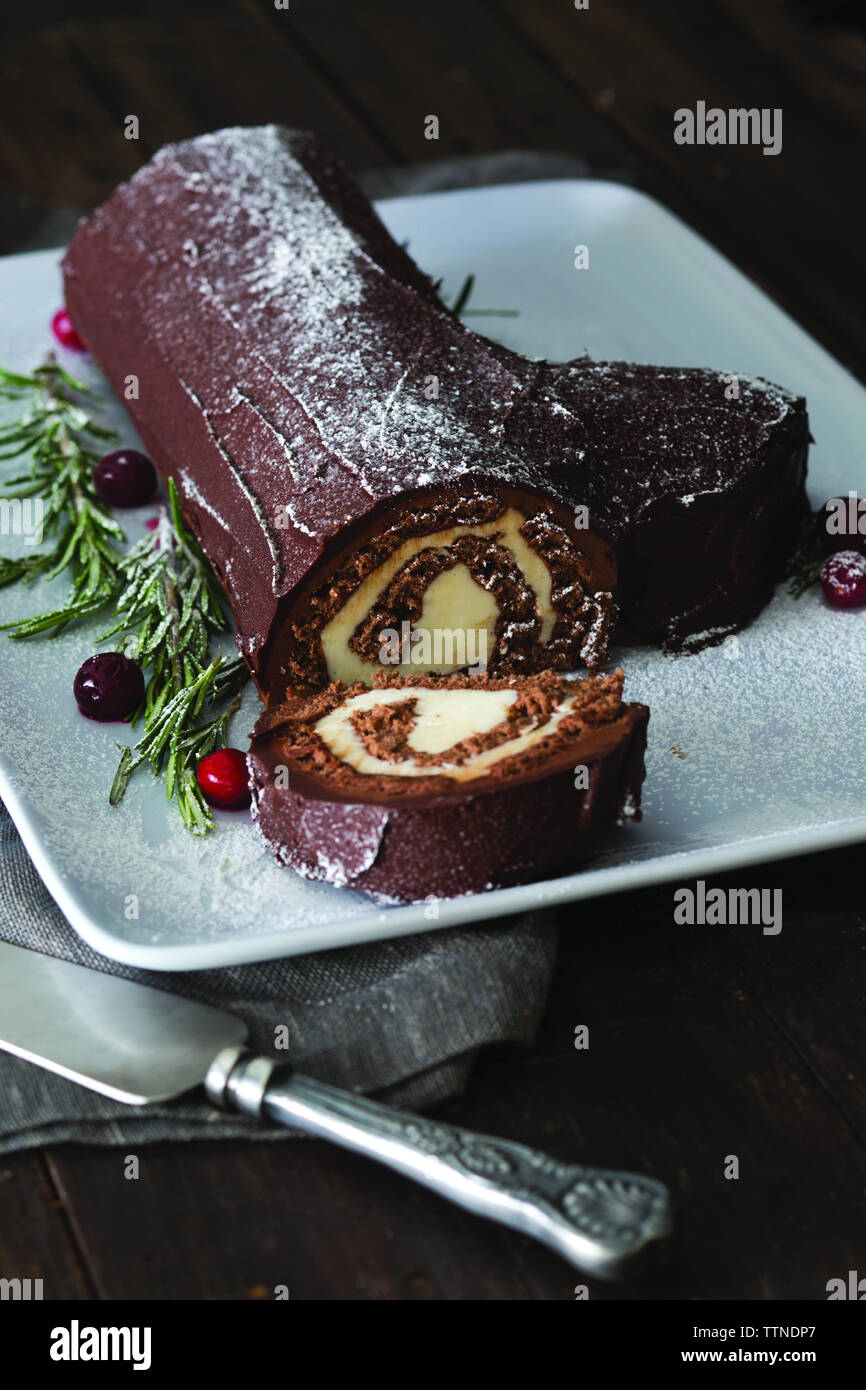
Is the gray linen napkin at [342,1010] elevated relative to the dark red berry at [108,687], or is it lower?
lower

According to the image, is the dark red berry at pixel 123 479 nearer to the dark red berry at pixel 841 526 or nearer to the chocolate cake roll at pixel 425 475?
the chocolate cake roll at pixel 425 475

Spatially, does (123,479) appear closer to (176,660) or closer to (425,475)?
(176,660)

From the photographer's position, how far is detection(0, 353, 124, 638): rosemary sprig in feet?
9.25

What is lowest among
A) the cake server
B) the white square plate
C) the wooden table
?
the wooden table

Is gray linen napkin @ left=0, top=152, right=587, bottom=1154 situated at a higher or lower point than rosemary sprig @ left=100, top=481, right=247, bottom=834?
lower

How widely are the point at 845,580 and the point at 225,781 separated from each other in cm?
117

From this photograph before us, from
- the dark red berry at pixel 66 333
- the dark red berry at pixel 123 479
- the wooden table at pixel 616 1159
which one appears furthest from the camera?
the dark red berry at pixel 66 333

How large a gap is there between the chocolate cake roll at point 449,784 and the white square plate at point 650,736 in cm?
6

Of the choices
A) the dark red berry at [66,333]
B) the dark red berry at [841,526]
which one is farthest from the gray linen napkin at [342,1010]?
the dark red berry at [66,333]

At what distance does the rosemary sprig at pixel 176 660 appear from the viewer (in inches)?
96.3

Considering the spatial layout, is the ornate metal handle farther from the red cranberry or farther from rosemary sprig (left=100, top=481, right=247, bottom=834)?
the red cranberry

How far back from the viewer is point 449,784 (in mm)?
2158

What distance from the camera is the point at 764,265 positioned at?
3971 mm

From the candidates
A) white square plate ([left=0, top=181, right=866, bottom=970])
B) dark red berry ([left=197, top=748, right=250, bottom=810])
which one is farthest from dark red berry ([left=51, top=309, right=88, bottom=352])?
dark red berry ([left=197, top=748, right=250, bottom=810])
